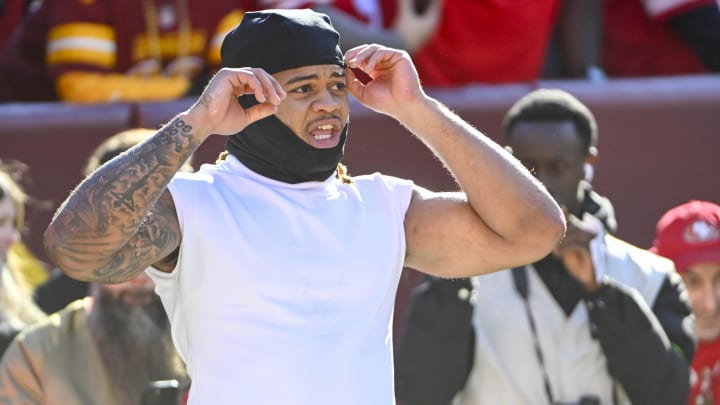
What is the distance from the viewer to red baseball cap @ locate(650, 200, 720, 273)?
15.6 feet

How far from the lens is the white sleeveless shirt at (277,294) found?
3041 millimetres

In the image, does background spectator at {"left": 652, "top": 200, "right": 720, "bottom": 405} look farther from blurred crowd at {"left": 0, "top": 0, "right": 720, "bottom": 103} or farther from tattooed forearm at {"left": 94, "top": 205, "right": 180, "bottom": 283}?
tattooed forearm at {"left": 94, "top": 205, "right": 180, "bottom": 283}

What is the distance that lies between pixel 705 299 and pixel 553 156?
85 centimetres

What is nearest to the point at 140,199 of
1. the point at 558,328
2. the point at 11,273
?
the point at 558,328

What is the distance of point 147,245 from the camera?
3.00 metres

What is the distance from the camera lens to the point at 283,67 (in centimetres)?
320

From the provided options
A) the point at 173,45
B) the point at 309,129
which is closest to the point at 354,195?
the point at 309,129

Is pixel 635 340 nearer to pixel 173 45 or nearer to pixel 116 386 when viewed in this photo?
pixel 116 386

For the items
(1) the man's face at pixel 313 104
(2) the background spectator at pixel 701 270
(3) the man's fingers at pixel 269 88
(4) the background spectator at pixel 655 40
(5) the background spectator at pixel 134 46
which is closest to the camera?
(3) the man's fingers at pixel 269 88

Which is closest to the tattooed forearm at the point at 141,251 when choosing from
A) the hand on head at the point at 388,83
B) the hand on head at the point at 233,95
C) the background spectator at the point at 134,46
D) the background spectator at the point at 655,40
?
the hand on head at the point at 233,95

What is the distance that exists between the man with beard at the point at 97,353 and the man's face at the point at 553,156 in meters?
1.13

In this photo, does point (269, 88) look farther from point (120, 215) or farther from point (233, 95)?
point (120, 215)

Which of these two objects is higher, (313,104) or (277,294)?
(313,104)

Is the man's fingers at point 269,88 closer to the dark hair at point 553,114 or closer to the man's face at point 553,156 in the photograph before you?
the man's face at point 553,156
